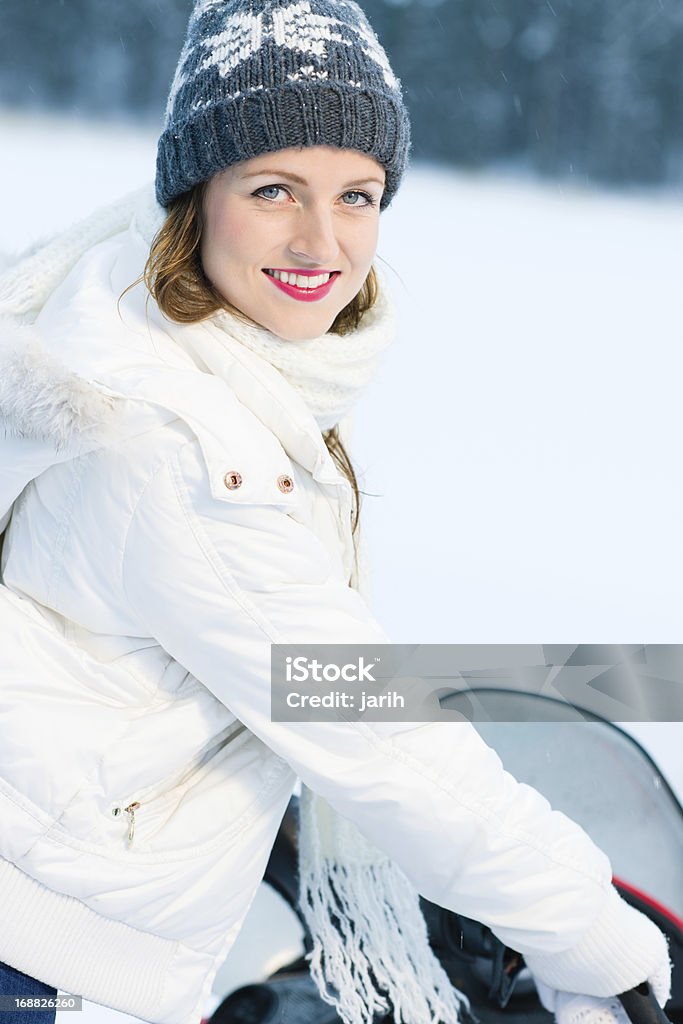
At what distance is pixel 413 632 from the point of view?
6.44 feet

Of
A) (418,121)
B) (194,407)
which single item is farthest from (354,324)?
(418,121)

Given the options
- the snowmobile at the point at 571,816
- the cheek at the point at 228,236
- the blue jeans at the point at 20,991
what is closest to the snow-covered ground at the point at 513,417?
the snowmobile at the point at 571,816

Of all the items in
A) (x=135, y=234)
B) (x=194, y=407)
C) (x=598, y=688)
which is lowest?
(x=598, y=688)

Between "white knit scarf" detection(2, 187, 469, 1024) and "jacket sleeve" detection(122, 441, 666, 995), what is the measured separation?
0.60 feet

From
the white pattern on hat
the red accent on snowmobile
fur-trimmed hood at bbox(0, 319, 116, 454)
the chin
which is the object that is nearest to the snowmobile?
the red accent on snowmobile

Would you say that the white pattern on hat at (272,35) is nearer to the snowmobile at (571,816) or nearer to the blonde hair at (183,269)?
the blonde hair at (183,269)

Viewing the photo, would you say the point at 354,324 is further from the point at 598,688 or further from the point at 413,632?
the point at 413,632

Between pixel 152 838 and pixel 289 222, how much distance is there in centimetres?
56

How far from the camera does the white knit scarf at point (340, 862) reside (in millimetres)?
971

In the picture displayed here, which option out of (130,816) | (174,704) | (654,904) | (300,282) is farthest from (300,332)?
(654,904)

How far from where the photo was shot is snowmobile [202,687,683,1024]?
1024 millimetres

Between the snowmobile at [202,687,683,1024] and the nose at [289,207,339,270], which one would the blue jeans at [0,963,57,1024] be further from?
the nose at [289,207,339,270]

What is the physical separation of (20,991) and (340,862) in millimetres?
359

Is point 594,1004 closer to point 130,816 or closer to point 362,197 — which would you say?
point 130,816
